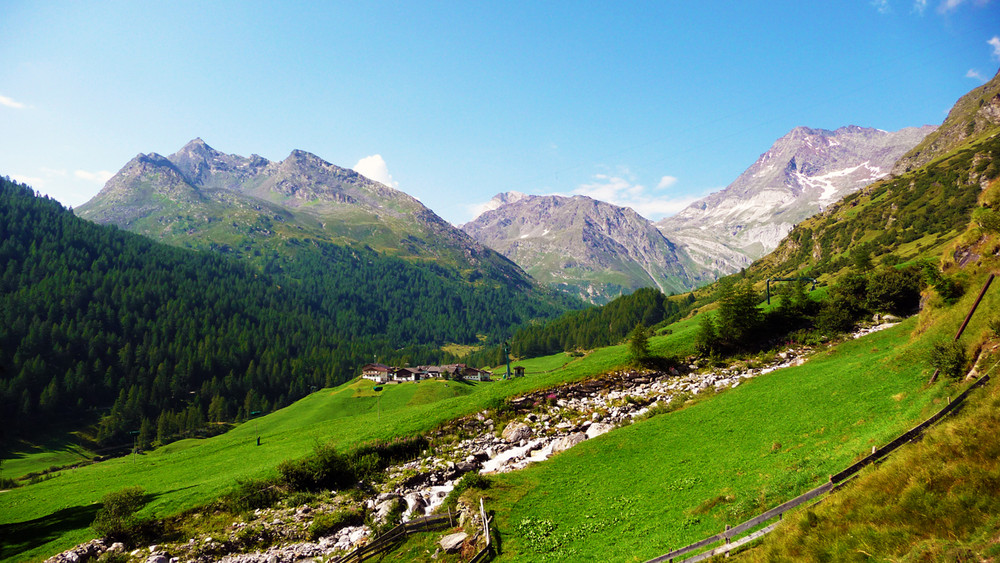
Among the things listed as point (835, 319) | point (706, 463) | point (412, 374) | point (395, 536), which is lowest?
point (395, 536)

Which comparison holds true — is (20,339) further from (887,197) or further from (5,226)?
(887,197)

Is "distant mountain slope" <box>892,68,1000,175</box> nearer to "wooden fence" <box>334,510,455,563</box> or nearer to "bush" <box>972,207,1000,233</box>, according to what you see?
"bush" <box>972,207,1000,233</box>

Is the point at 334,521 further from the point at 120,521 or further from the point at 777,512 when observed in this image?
the point at 777,512

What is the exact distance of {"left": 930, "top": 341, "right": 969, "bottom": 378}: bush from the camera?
67.0 ft

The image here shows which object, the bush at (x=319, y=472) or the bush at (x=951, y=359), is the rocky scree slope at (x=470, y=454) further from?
the bush at (x=951, y=359)

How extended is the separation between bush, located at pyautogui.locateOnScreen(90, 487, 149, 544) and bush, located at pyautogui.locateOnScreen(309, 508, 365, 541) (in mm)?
11965

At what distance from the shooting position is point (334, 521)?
2853cm

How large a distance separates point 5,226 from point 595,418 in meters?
271

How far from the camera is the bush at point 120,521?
27.3m

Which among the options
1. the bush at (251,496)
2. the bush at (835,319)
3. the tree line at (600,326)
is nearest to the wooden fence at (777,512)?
the bush at (251,496)

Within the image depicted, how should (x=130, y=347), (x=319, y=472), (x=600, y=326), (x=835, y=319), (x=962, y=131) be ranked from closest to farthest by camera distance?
(x=319, y=472) < (x=835, y=319) < (x=130, y=347) < (x=600, y=326) < (x=962, y=131)

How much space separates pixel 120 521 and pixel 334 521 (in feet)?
47.1

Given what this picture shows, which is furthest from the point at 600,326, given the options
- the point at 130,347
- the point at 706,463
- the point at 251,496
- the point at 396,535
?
the point at 130,347

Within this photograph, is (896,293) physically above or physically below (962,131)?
below
